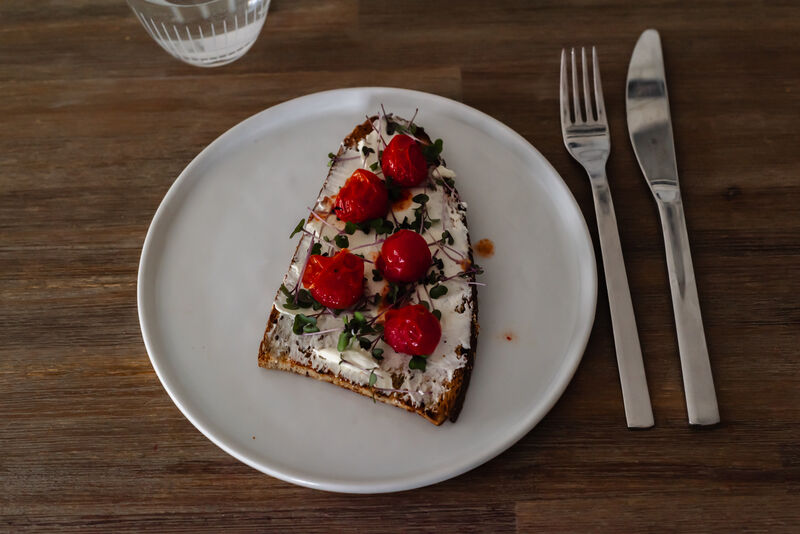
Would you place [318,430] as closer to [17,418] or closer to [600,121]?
[17,418]

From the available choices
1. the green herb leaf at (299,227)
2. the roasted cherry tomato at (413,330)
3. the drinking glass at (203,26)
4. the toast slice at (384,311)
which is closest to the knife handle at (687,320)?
the toast slice at (384,311)

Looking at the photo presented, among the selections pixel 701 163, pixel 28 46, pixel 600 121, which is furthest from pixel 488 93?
pixel 28 46

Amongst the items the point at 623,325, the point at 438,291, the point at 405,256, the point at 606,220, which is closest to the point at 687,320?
the point at 623,325

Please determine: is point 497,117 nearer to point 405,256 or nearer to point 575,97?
point 575,97

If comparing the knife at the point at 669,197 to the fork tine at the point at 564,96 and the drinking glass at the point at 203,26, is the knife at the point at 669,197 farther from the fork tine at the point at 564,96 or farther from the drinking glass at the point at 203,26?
the drinking glass at the point at 203,26

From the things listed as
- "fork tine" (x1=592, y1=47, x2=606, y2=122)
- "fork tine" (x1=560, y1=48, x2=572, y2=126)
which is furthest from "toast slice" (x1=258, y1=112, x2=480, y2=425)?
"fork tine" (x1=592, y1=47, x2=606, y2=122)
